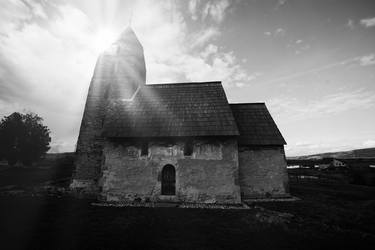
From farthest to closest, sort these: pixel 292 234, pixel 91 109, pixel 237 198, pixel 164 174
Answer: pixel 91 109 < pixel 164 174 < pixel 237 198 < pixel 292 234

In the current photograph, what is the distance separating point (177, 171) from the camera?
1120 centimetres

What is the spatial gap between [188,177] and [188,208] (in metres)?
1.84

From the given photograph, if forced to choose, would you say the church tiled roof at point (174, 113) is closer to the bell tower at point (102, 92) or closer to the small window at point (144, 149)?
the small window at point (144, 149)

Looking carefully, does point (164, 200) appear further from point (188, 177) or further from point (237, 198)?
point (237, 198)

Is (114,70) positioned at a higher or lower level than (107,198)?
higher

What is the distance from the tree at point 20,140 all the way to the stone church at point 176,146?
89.7ft

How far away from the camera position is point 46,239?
19.5ft

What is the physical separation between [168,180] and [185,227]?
14.3 feet

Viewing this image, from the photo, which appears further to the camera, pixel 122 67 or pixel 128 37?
pixel 128 37

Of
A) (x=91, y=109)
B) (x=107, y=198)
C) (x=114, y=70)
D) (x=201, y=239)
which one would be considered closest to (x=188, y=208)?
(x=201, y=239)

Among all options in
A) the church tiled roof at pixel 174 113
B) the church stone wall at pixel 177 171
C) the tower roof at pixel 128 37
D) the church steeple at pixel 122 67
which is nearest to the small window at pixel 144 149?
the church stone wall at pixel 177 171

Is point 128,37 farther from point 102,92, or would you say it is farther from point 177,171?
point 177,171

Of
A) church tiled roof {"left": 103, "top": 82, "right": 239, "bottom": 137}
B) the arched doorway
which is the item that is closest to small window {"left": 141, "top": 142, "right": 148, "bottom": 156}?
church tiled roof {"left": 103, "top": 82, "right": 239, "bottom": 137}

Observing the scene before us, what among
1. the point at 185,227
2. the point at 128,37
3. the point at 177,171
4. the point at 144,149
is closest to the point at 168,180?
the point at 177,171
